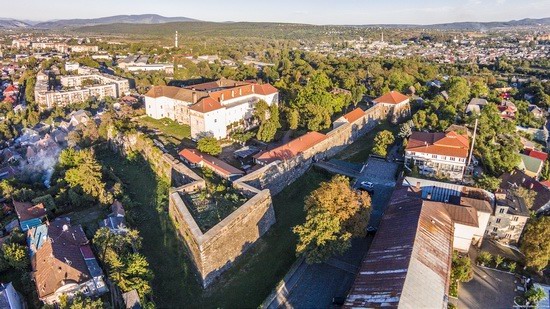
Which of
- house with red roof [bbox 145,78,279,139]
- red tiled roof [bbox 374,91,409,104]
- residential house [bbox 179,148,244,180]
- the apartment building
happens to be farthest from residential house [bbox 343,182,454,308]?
the apartment building

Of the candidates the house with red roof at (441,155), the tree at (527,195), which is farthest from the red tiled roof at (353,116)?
the tree at (527,195)

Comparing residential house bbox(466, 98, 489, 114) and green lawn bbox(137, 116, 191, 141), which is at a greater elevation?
residential house bbox(466, 98, 489, 114)

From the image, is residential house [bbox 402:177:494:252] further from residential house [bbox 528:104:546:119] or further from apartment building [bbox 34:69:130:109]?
apartment building [bbox 34:69:130:109]

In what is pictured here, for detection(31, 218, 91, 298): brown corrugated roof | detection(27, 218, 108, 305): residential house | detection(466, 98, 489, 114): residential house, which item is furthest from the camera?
detection(466, 98, 489, 114): residential house

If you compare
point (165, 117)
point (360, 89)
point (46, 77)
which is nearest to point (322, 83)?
point (360, 89)

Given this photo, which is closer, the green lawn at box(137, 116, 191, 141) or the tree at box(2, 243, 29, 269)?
the tree at box(2, 243, 29, 269)

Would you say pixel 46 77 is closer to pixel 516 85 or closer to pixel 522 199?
pixel 522 199
